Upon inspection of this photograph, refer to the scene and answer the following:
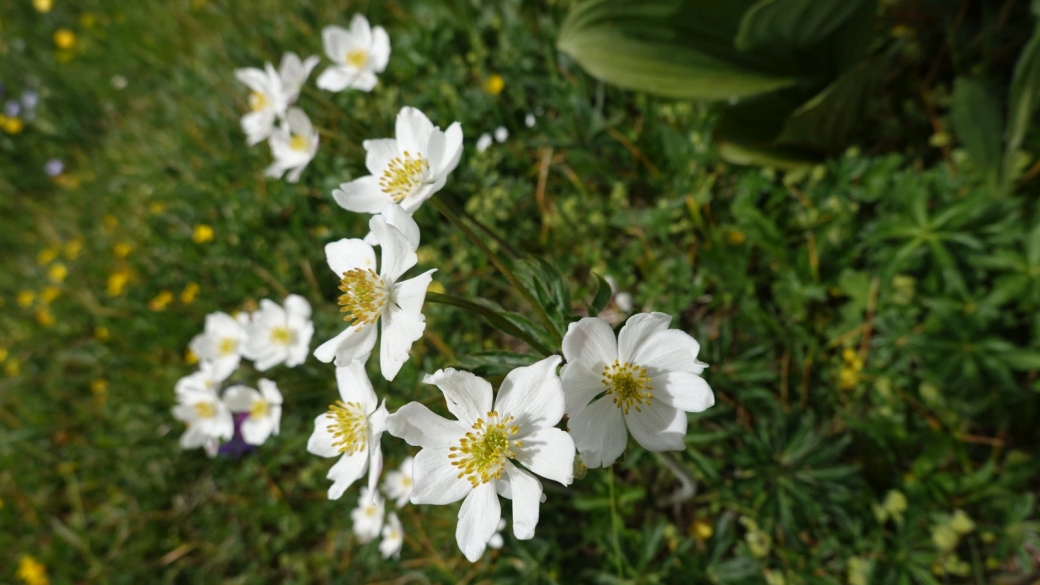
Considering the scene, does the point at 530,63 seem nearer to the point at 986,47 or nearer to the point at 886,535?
the point at 986,47

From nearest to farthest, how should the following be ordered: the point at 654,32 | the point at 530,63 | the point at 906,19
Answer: the point at 654,32
the point at 906,19
the point at 530,63

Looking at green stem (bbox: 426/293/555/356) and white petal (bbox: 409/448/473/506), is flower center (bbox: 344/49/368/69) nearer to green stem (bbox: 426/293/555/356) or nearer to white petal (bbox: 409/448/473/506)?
green stem (bbox: 426/293/555/356)

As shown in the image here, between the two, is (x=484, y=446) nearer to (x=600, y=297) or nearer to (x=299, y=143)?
(x=600, y=297)

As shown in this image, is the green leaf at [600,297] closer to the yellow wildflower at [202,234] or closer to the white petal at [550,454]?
the white petal at [550,454]

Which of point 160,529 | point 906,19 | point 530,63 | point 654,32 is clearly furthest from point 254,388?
point 906,19

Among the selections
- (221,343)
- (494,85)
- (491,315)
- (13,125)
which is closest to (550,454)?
(491,315)
